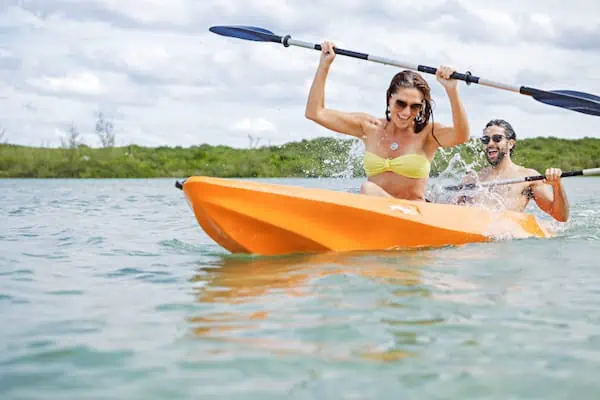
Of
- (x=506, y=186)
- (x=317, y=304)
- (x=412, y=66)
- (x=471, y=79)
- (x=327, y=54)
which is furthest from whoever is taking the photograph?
(x=506, y=186)

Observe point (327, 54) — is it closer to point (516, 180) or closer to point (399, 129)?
point (399, 129)

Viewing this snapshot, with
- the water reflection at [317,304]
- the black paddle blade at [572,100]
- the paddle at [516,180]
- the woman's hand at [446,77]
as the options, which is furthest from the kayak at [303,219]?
the black paddle blade at [572,100]

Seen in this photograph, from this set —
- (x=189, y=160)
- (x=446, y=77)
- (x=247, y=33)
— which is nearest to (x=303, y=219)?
(x=446, y=77)

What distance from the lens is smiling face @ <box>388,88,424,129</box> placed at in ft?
→ 18.6

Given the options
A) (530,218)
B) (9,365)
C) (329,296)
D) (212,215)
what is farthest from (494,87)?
(9,365)

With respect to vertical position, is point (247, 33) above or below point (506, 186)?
above

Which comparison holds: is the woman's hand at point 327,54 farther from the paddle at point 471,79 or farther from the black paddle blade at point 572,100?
the black paddle blade at point 572,100

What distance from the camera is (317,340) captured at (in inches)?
125

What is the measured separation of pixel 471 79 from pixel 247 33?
2082 mm

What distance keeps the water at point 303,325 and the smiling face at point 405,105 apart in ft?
3.13

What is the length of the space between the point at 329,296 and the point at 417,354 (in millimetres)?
1054

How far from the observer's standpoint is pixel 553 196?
7109 mm

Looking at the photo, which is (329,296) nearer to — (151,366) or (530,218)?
(151,366)

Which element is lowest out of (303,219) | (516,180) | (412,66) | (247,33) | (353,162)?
(303,219)
